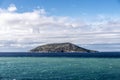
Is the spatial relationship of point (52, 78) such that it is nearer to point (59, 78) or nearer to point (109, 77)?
point (59, 78)

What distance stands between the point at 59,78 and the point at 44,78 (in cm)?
312

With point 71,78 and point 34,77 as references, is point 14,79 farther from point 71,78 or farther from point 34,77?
point 71,78

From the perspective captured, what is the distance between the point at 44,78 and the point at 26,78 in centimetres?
369

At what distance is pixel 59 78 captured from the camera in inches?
2149

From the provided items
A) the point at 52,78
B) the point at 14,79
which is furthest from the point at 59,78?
the point at 14,79

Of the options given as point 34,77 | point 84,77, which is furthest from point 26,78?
point 84,77

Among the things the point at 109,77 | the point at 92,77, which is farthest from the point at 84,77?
the point at 109,77

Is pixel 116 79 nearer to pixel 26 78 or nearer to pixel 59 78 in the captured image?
pixel 59 78

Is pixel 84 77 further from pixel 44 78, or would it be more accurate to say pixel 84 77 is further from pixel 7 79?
pixel 7 79

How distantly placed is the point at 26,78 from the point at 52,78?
213 inches

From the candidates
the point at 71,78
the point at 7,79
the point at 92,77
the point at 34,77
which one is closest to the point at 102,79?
the point at 92,77

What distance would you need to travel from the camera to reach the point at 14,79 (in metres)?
54.6

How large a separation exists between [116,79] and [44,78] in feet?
46.8

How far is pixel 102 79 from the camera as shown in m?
53.8
